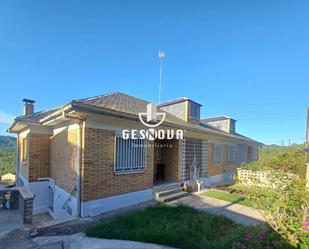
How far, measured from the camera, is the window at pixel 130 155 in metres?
8.66

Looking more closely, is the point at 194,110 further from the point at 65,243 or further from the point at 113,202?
the point at 65,243

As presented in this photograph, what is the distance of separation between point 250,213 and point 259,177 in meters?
4.21

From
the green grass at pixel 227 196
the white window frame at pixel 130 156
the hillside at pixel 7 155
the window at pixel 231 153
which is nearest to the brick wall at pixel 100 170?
the white window frame at pixel 130 156

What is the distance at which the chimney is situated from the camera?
51.4ft

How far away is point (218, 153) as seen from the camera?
56.6 ft

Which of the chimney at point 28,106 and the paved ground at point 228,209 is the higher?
the chimney at point 28,106

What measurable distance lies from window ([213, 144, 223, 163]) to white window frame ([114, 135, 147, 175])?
9027mm

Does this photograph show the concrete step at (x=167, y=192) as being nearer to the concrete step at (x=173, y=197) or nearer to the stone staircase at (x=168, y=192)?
the stone staircase at (x=168, y=192)

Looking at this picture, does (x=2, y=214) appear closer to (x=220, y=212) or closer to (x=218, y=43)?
(x=220, y=212)

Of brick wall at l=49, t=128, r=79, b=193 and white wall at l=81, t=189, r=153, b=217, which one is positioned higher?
brick wall at l=49, t=128, r=79, b=193

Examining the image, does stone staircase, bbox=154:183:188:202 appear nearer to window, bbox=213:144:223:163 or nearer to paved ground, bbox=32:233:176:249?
paved ground, bbox=32:233:176:249

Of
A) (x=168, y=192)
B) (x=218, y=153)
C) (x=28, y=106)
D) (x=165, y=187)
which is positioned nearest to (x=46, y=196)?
(x=165, y=187)

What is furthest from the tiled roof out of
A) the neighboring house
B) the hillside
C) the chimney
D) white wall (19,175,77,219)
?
the hillside

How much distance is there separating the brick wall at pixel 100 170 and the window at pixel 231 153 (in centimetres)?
1324
